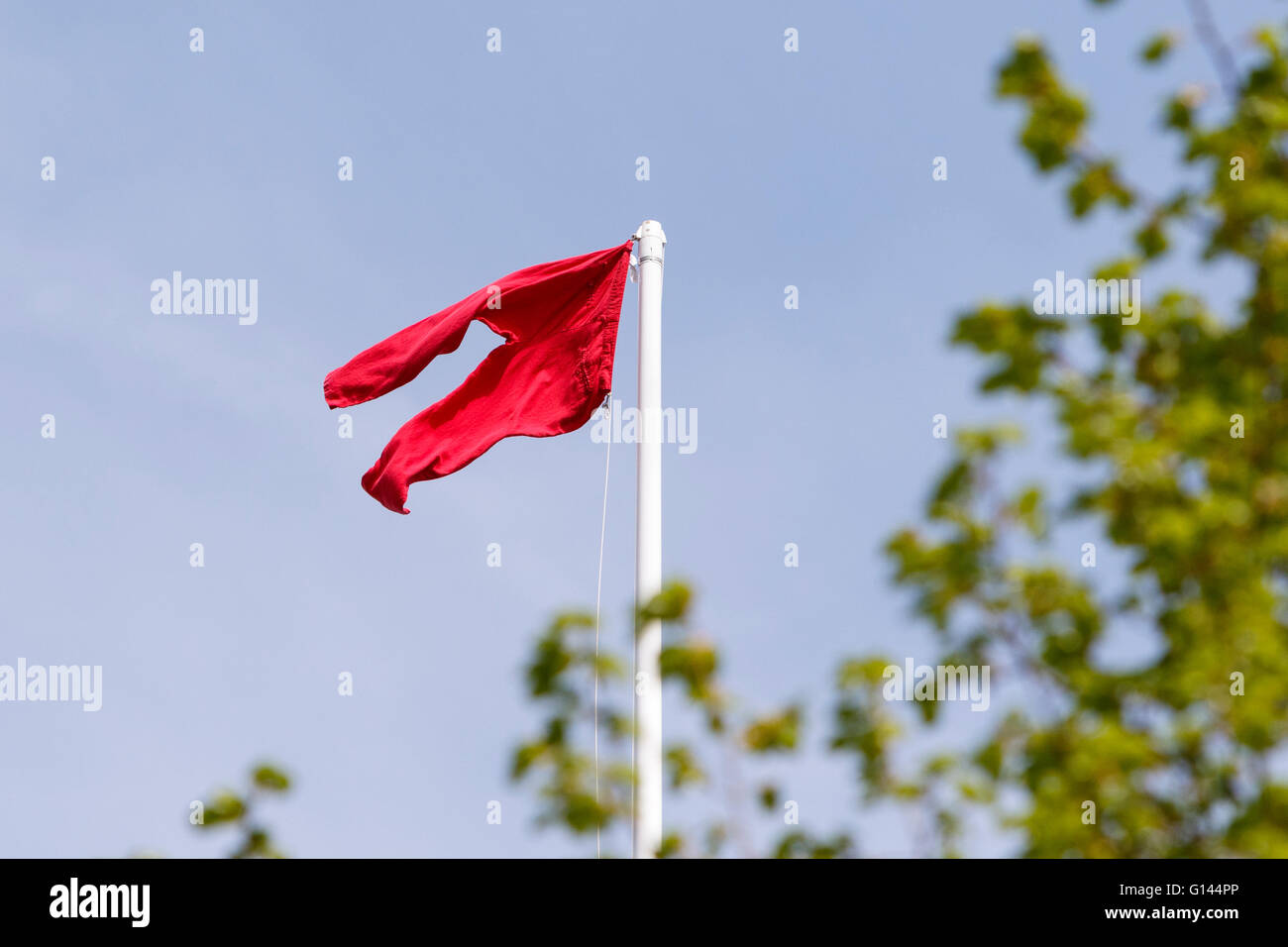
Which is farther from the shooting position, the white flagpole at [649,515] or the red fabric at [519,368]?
the red fabric at [519,368]

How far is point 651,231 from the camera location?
10734 mm

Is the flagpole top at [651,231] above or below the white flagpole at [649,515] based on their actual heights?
above

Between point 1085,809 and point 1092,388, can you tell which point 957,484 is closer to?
point 1092,388

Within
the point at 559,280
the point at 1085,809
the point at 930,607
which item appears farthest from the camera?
the point at 559,280

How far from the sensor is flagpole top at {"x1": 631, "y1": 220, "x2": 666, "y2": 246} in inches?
423

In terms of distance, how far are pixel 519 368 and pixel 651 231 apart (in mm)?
1559

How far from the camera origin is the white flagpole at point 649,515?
7527 mm

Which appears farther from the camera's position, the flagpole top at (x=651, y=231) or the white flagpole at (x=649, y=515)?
the flagpole top at (x=651, y=231)

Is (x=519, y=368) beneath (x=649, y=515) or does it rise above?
above

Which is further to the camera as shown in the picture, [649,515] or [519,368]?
[519,368]
